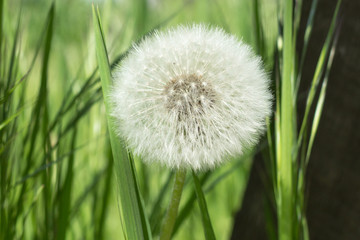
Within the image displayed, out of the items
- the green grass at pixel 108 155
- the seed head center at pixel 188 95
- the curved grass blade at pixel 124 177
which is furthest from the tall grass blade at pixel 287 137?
the curved grass blade at pixel 124 177

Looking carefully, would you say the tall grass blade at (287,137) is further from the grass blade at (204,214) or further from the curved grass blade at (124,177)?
the curved grass blade at (124,177)

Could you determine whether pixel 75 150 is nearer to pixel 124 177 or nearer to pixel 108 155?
pixel 108 155

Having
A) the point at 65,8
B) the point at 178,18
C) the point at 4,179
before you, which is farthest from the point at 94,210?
the point at 65,8

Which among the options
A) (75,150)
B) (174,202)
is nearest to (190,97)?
(174,202)

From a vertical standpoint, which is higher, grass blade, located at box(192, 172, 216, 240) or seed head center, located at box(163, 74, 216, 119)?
seed head center, located at box(163, 74, 216, 119)

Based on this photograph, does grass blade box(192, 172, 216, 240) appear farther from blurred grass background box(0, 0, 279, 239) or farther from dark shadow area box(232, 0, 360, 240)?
dark shadow area box(232, 0, 360, 240)

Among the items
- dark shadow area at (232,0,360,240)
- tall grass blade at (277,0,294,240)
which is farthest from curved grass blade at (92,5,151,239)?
dark shadow area at (232,0,360,240)

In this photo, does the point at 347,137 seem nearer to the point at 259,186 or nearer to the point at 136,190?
the point at 259,186
